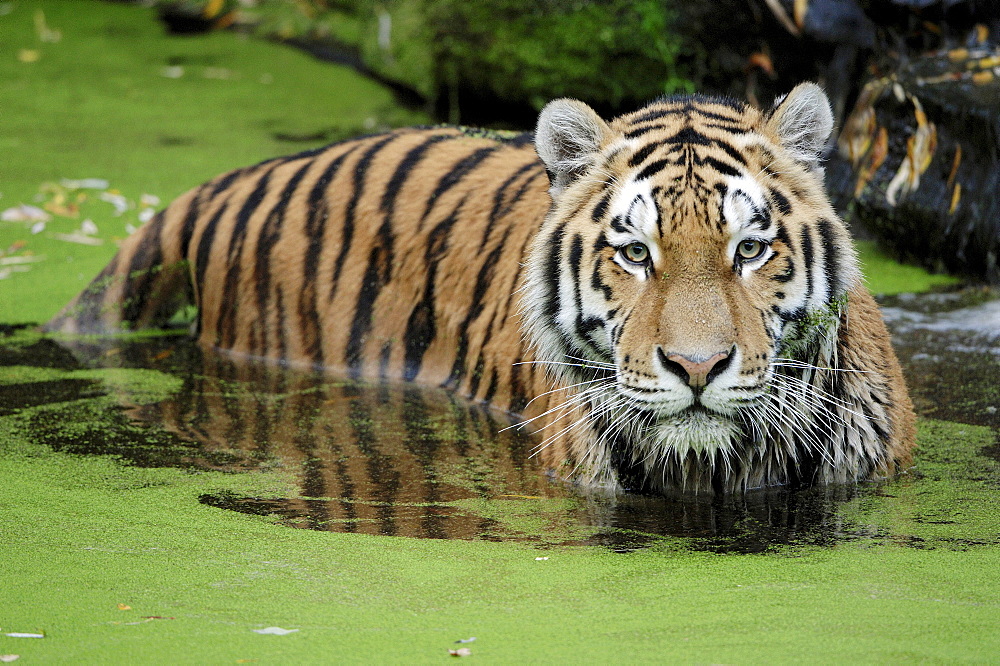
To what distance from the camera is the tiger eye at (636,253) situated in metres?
2.88

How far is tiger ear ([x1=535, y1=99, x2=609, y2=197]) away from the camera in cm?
307

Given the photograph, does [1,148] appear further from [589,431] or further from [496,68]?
[589,431]

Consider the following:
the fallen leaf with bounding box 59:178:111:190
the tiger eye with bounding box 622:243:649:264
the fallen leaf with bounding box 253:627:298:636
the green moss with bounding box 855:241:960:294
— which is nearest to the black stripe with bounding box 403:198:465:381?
the tiger eye with bounding box 622:243:649:264

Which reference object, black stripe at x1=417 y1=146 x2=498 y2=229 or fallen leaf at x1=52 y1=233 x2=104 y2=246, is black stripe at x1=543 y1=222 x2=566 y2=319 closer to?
black stripe at x1=417 y1=146 x2=498 y2=229

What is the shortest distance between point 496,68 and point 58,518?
19.5ft

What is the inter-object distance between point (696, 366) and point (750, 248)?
0.36 meters

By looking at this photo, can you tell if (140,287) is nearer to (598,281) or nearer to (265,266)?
(265,266)

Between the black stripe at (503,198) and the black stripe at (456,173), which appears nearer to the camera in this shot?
the black stripe at (503,198)

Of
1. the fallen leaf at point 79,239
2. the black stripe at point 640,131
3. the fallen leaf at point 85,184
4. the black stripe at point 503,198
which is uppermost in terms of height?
the fallen leaf at point 85,184

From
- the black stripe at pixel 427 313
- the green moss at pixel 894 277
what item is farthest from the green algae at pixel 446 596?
the green moss at pixel 894 277

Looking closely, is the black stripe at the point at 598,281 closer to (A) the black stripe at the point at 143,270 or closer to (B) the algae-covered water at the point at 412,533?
(B) the algae-covered water at the point at 412,533

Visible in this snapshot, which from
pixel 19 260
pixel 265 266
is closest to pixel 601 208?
pixel 265 266

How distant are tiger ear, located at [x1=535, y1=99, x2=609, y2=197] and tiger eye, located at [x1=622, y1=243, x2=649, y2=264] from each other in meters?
0.33

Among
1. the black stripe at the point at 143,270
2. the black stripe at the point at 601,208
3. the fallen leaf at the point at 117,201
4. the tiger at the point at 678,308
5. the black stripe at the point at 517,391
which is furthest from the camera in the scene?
the fallen leaf at the point at 117,201
